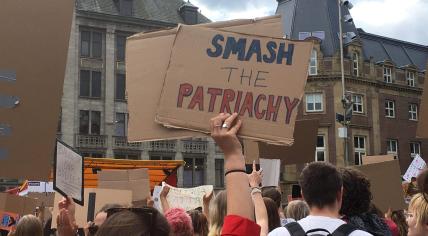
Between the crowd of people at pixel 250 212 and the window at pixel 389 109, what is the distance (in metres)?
37.8

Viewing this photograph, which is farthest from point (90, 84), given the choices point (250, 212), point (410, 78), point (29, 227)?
point (250, 212)

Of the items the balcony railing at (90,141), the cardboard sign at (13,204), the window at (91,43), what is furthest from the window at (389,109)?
the cardboard sign at (13,204)

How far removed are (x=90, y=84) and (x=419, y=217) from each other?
3447 centimetres

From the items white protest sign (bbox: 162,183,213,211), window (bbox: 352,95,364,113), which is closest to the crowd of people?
white protest sign (bbox: 162,183,213,211)

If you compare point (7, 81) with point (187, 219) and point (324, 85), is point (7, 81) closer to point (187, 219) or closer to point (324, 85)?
point (187, 219)

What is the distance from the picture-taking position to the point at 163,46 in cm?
339

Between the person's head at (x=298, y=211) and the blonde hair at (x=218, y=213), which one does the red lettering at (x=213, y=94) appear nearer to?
the blonde hair at (x=218, y=213)

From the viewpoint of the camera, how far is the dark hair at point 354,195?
12.5 ft

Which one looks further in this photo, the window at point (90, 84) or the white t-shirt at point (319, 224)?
the window at point (90, 84)

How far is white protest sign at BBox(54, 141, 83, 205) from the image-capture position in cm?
440

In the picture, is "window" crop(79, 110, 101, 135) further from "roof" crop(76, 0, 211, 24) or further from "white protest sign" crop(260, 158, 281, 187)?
"white protest sign" crop(260, 158, 281, 187)

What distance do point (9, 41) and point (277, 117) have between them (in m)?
2.15

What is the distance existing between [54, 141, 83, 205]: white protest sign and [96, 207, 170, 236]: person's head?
2.33 metres

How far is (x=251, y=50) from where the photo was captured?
3406mm
